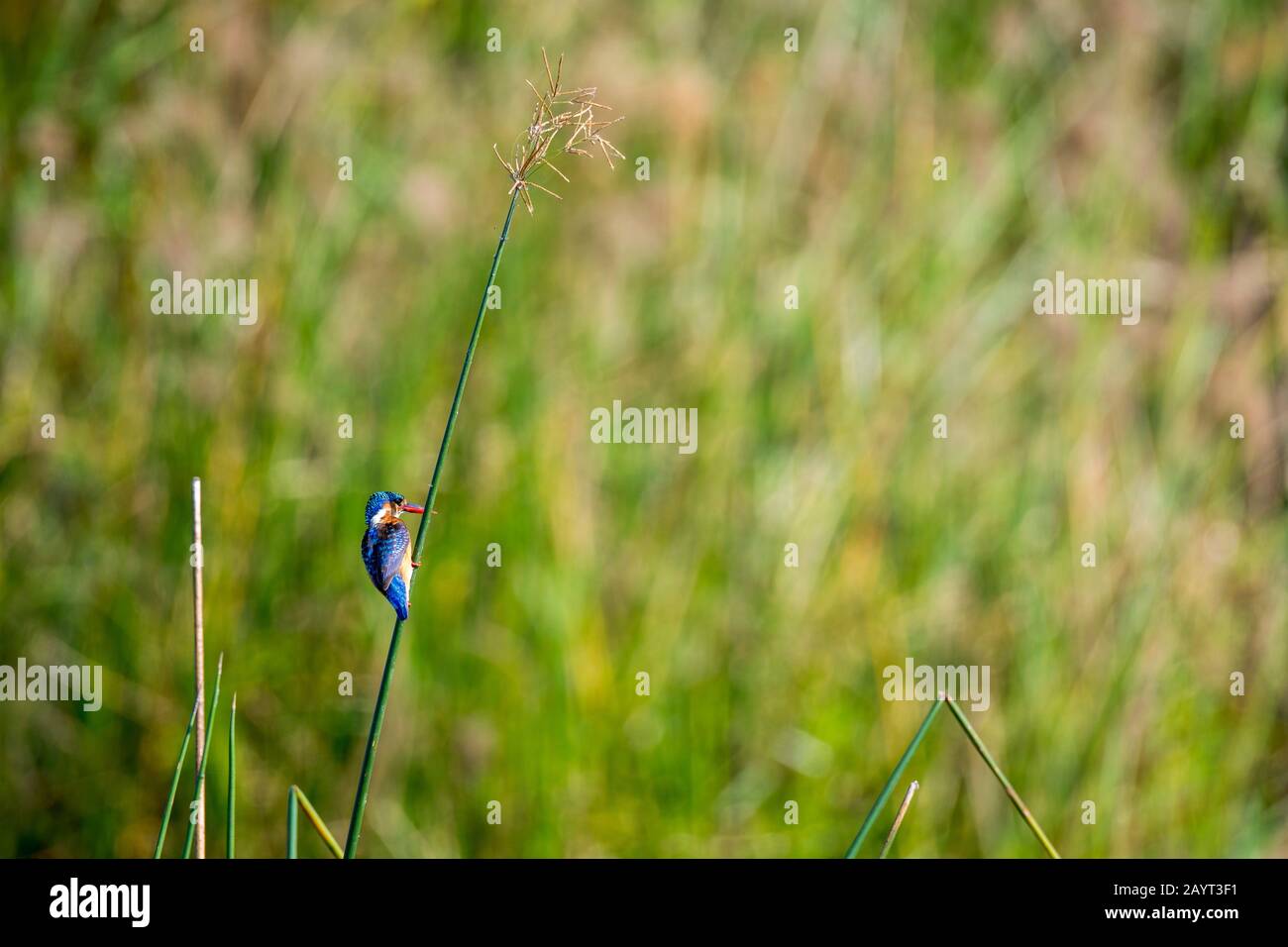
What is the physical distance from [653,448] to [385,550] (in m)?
1.67

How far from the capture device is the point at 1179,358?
2.22 m

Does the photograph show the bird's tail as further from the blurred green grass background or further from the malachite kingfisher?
the blurred green grass background

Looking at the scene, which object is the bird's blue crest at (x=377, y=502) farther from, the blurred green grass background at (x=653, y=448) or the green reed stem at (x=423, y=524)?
the blurred green grass background at (x=653, y=448)

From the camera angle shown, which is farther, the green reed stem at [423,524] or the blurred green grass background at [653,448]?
the blurred green grass background at [653,448]

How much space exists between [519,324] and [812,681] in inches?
31.6

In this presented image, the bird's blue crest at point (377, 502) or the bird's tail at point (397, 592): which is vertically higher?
the bird's blue crest at point (377, 502)

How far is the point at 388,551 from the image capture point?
1.61 feet

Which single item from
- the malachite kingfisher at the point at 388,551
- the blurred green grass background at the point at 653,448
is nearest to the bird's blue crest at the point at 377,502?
the malachite kingfisher at the point at 388,551

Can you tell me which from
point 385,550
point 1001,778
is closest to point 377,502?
point 385,550

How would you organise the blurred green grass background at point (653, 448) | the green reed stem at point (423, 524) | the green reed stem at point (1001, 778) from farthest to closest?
the blurred green grass background at point (653, 448) < the green reed stem at point (1001, 778) < the green reed stem at point (423, 524)

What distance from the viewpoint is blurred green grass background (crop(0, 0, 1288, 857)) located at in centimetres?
183

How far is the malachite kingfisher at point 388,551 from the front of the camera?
49 cm
